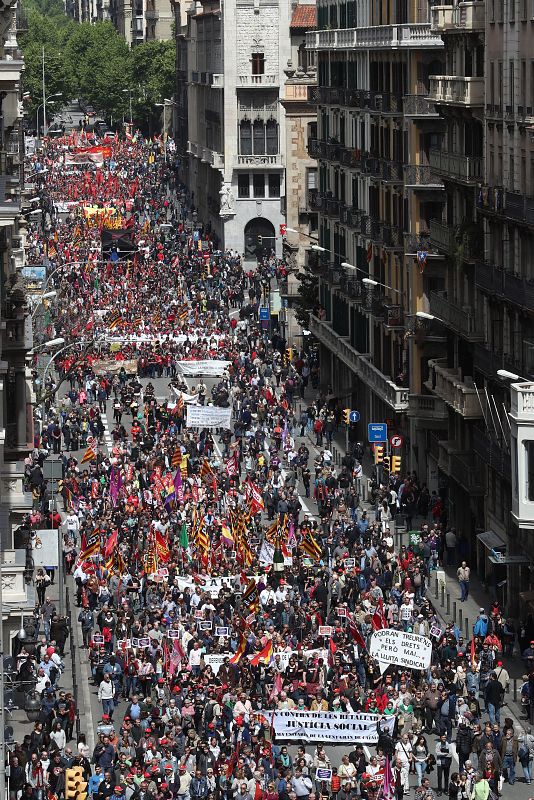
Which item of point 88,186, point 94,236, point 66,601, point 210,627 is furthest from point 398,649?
point 88,186

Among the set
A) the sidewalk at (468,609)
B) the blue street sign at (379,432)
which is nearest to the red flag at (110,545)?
the sidewalk at (468,609)

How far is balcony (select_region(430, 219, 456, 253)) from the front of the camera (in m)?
75.4

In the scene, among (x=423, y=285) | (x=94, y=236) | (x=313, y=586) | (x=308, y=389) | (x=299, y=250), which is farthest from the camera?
(x=94, y=236)

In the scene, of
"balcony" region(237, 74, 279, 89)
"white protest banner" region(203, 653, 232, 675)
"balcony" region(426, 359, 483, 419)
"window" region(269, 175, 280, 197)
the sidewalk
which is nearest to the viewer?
the sidewalk

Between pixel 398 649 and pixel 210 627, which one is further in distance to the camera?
pixel 210 627

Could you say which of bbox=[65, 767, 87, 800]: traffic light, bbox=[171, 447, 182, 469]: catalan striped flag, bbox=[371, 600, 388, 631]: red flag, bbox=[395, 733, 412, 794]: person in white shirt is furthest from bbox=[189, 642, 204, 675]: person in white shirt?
bbox=[171, 447, 182, 469]: catalan striped flag

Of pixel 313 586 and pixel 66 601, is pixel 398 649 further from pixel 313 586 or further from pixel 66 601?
pixel 66 601

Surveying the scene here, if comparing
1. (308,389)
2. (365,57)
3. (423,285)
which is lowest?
(308,389)

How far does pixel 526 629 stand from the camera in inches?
2357

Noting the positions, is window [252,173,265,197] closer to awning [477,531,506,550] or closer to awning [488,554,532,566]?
awning [477,531,506,550]

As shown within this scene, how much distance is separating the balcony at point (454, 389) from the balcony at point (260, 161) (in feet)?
250

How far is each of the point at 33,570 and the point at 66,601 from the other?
124 cm

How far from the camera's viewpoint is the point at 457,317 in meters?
74.1

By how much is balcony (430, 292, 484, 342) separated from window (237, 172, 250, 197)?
77.7 meters
